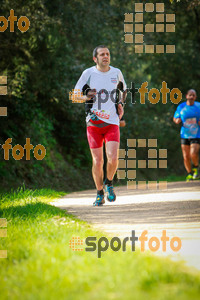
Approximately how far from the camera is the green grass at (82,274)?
3.29m

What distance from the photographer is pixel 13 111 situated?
15273mm

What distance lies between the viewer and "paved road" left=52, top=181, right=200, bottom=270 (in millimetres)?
4918

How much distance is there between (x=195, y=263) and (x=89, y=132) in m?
4.22

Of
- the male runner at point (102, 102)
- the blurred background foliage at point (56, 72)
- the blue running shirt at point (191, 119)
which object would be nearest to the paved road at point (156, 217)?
the male runner at point (102, 102)

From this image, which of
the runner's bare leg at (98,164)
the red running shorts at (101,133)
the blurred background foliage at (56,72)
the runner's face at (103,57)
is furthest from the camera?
the blurred background foliage at (56,72)

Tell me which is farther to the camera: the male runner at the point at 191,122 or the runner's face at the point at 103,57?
the male runner at the point at 191,122

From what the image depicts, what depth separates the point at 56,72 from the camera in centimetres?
1661

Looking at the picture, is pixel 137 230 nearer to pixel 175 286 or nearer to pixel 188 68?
pixel 175 286

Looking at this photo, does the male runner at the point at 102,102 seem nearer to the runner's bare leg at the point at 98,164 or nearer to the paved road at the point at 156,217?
the runner's bare leg at the point at 98,164

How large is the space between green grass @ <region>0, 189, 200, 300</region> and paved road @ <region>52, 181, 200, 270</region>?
1.43 ft

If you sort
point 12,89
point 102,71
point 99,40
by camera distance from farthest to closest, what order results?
1. point 99,40
2. point 12,89
3. point 102,71

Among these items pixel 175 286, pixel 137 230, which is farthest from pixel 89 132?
pixel 175 286

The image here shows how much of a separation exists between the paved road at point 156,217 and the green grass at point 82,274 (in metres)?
0.44

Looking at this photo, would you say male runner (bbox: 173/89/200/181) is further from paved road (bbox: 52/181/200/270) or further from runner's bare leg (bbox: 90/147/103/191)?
runner's bare leg (bbox: 90/147/103/191)
